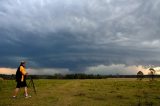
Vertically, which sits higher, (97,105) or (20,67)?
(20,67)

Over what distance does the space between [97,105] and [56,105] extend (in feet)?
7.88

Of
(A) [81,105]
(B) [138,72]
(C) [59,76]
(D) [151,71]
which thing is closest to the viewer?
(A) [81,105]

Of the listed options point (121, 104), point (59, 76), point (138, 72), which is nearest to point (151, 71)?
point (138, 72)

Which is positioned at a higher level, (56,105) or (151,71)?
(151,71)

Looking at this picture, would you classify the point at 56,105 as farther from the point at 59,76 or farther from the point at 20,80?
the point at 59,76

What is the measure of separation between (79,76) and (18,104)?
76.0 meters

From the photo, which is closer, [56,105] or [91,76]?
[56,105]

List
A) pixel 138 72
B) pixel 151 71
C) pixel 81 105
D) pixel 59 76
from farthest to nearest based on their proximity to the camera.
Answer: pixel 59 76 < pixel 151 71 < pixel 138 72 < pixel 81 105

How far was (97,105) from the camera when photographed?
21.5 metres

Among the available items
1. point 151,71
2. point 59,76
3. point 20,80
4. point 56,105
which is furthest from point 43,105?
point 59,76

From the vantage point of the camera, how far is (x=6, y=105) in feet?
69.9

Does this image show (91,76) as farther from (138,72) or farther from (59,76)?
(138,72)

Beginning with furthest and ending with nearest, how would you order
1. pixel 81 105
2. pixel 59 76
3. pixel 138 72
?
pixel 59 76 → pixel 138 72 → pixel 81 105

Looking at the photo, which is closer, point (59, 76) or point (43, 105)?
point (43, 105)
